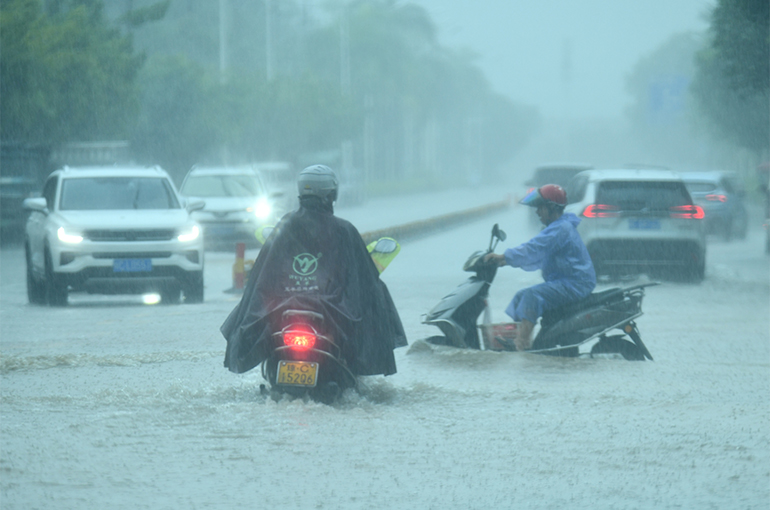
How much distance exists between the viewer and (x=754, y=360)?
976 centimetres

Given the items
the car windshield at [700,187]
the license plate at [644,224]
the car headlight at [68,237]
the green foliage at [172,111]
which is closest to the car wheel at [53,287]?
the car headlight at [68,237]

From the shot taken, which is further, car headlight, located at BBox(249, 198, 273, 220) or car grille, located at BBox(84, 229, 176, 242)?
car headlight, located at BBox(249, 198, 273, 220)

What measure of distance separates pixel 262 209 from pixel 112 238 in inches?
417

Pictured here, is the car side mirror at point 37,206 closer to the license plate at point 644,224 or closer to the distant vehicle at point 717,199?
the license plate at point 644,224

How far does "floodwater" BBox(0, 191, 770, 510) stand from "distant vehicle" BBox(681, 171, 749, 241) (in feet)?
54.6

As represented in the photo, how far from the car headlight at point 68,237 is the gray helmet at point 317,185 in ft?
23.2

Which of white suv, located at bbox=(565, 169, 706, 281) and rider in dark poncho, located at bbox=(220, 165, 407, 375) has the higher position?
rider in dark poncho, located at bbox=(220, 165, 407, 375)

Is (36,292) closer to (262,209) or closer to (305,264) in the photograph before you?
(305,264)

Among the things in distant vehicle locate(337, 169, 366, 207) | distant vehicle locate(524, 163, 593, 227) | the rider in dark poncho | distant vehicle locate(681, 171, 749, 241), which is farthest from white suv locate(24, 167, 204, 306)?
distant vehicle locate(337, 169, 366, 207)

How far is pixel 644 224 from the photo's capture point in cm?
1702

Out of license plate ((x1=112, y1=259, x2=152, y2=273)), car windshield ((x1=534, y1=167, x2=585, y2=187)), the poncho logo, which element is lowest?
car windshield ((x1=534, y1=167, x2=585, y2=187))

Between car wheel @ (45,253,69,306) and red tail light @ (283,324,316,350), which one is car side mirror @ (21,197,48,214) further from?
red tail light @ (283,324,316,350)

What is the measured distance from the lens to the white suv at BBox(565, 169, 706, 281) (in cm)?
1697

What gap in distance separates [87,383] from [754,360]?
16.8 ft
